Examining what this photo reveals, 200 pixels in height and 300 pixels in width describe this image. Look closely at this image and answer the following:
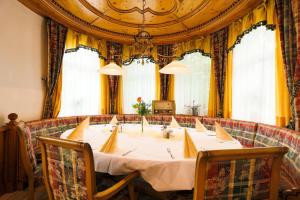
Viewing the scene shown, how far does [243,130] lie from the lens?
110 inches

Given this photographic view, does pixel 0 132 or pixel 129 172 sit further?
pixel 0 132

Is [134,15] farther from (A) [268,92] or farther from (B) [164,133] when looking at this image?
(A) [268,92]

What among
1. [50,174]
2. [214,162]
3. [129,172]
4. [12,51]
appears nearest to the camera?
[214,162]

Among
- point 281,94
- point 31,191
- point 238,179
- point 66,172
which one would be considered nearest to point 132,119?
point 31,191

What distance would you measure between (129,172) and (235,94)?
9.39 ft

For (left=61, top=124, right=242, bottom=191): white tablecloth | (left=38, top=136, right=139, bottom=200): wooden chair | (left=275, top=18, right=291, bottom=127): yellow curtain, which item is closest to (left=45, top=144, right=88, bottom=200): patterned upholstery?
(left=38, top=136, right=139, bottom=200): wooden chair

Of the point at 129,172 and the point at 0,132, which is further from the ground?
the point at 0,132

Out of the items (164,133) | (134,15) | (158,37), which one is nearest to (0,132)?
(164,133)

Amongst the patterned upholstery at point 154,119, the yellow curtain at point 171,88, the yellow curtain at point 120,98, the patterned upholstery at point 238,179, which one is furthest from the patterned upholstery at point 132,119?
the patterned upholstery at point 238,179

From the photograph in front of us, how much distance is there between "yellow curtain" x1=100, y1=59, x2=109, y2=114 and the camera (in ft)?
14.7

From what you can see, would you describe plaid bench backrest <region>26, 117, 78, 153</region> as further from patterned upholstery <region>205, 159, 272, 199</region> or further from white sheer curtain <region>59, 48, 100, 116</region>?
patterned upholstery <region>205, 159, 272, 199</region>

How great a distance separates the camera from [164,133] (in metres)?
2.13

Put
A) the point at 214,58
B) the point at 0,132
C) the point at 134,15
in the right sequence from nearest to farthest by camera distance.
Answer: the point at 0,132 → the point at 134,15 → the point at 214,58

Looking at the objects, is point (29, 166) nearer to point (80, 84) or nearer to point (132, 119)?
point (132, 119)
